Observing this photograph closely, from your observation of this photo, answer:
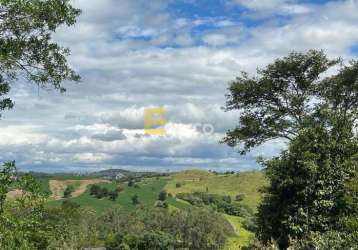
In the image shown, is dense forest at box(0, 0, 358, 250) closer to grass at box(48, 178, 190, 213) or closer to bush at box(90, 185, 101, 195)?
grass at box(48, 178, 190, 213)

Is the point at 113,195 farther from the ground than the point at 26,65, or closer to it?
closer to it

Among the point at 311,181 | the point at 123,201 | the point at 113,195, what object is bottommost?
the point at 123,201

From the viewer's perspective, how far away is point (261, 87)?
35.9m

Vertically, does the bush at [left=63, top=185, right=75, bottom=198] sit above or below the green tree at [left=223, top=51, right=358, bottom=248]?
below

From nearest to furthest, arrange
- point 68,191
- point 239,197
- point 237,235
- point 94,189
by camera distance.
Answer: point 237,235 < point 68,191 < point 94,189 < point 239,197

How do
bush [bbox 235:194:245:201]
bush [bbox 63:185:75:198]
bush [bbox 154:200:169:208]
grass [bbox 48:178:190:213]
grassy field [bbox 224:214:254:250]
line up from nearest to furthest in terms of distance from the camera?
grassy field [bbox 224:214:254:250], bush [bbox 154:200:169:208], grass [bbox 48:178:190:213], bush [bbox 63:185:75:198], bush [bbox 235:194:245:201]

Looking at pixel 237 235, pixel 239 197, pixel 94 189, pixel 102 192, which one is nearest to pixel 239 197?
pixel 239 197

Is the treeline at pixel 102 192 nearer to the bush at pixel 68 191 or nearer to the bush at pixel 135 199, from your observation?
the bush at pixel 135 199

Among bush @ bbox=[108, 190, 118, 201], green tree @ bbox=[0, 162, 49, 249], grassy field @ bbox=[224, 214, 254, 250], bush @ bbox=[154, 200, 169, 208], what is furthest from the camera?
bush @ bbox=[108, 190, 118, 201]

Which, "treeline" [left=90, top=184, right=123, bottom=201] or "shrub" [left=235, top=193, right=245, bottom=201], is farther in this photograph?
"shrub" [left=235, top=193, right=245, bottom=201]

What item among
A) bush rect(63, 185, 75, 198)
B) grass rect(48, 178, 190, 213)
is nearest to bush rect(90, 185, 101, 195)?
grass rect(48, 178, 190, 213)

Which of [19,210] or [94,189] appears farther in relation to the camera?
[94,189]

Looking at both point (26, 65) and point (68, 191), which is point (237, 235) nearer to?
point (68, 191)

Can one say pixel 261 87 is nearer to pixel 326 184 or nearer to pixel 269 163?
pixel 269 163
